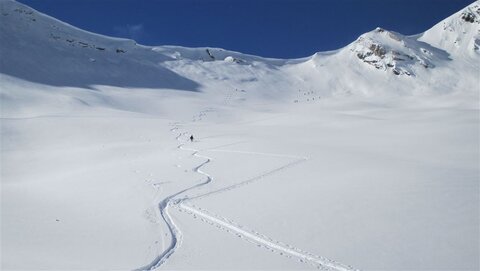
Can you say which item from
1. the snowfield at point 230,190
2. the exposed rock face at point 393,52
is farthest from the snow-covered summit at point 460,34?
the snowfield at point 230,190

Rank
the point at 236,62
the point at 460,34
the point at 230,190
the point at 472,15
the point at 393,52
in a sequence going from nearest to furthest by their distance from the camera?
1. the point at 230,190
2. the point at 393,52
3. the point at 236,62
4. the point at 460,34
5. the point at 472,15

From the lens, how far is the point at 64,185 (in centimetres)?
1786

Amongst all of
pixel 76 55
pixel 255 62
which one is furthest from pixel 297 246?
pixel 255 62

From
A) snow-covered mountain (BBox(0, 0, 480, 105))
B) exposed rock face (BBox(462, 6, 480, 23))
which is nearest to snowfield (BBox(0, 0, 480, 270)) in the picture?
snow-covered mountain (BBox(0, 0, 480, 105))

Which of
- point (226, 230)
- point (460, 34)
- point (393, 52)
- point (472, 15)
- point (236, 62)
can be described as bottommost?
point (226, 230)

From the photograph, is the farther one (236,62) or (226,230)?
(236,62)

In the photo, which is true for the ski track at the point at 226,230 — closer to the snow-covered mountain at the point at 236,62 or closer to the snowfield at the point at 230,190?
the snowfield at the point at 230,190

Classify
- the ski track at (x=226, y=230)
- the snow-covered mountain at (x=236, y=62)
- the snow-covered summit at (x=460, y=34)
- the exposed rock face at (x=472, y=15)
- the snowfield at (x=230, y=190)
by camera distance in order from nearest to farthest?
the ski track at (x=226, y=230) < the snowfield at (x=230, y=190) < the snow-covered mountain at (x=236, y=62) < the snow-covered summit at (x=460, y=34) < the exposed rock face at (x=472, y=15)

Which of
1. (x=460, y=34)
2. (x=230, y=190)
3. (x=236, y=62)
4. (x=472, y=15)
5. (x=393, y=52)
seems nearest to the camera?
(x=230, y=190)

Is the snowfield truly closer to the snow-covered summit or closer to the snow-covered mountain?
the snow-covered mountain

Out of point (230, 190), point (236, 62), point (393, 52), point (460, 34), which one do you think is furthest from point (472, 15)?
point (230, 190)

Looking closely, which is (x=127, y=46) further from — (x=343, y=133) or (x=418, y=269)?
(x=418, y=269)

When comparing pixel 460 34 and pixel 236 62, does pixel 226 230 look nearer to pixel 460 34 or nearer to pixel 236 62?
pixel 236 62

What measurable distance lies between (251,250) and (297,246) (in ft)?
4.31
